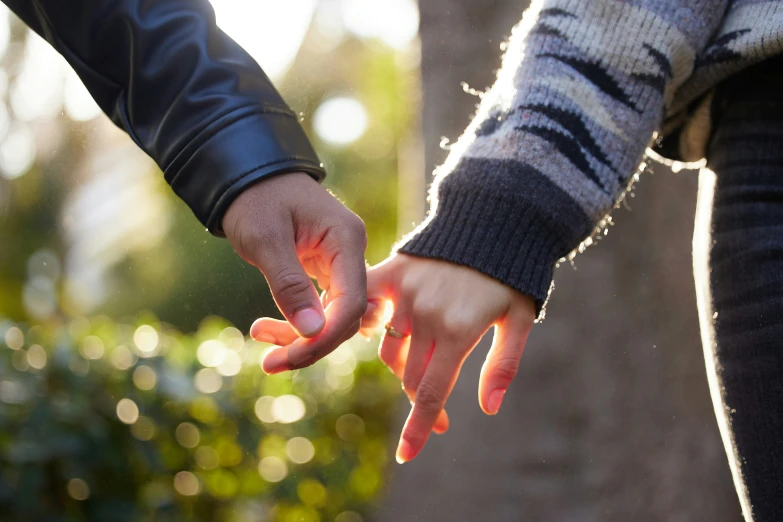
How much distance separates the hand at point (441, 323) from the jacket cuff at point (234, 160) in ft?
0.73

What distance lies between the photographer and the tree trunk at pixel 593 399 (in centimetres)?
226

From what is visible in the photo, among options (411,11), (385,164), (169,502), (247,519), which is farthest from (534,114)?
(385,164)

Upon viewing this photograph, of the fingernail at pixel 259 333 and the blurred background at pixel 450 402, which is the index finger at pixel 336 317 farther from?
the blurred background at pixel 450 402

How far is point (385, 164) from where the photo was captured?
14062 millimetres

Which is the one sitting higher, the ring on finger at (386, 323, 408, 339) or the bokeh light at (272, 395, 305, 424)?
the ring on finger at (386, 323, 408, 339)

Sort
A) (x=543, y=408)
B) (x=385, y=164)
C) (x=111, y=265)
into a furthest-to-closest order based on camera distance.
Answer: (x=385, y=164)
(x=111, y=265)
(x=543, y=408)

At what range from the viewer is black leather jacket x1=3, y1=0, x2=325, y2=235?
1046 millimetres

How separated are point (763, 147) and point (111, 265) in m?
11.8

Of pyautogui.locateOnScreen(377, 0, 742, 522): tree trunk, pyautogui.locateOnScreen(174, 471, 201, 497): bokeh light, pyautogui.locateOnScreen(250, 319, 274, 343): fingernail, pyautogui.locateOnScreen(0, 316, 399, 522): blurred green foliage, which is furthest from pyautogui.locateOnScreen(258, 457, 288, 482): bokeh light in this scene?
pyautogui.locateOnScreen(250, 319, 274, 343): fingernail

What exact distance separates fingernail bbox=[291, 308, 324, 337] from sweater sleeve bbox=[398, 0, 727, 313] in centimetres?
20

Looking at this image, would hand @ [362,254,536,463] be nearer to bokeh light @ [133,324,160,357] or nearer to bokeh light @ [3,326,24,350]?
bokeh light @ [3,326,24,350]

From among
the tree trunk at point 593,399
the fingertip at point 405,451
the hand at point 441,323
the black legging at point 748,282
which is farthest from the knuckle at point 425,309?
the tree trunk at point 593,399

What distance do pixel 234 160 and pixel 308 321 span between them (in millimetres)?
268

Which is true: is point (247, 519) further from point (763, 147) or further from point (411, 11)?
point (763, 147)
